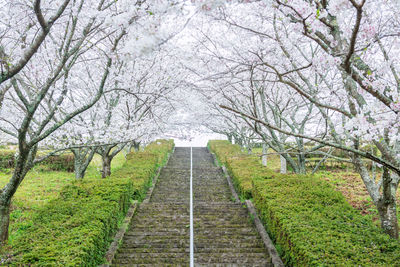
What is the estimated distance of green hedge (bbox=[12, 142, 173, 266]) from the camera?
4.30 m

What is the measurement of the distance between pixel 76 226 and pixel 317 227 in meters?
4.23

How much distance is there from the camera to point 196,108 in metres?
19.3

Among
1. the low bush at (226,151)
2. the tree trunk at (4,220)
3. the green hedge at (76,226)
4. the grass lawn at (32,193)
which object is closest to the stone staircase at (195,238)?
the green hedge at (76,226)

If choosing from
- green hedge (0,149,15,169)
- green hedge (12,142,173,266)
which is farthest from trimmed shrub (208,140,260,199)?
green hedge (0,149,15,169)

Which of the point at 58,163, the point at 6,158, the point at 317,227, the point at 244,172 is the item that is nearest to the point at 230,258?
the point at 317,227

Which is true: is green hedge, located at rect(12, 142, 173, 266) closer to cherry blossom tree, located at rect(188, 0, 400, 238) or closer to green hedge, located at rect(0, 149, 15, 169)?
cherry blossom tree, located at rect(188, 0, 400, 238)

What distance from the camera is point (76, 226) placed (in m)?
5.45

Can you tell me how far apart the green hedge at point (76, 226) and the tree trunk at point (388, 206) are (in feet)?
15.3

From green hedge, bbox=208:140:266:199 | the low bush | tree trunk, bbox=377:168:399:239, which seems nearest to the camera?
tree trunk, bbox=377:168:399:239

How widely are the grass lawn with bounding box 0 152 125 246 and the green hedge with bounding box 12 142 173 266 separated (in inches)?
60.3

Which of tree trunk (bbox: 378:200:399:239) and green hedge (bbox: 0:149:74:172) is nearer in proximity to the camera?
tree trunk (bbox: 378:200:399:239)

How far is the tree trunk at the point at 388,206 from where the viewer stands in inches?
188

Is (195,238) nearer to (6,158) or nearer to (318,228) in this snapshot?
(318,228)

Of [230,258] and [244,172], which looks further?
[244,172]
